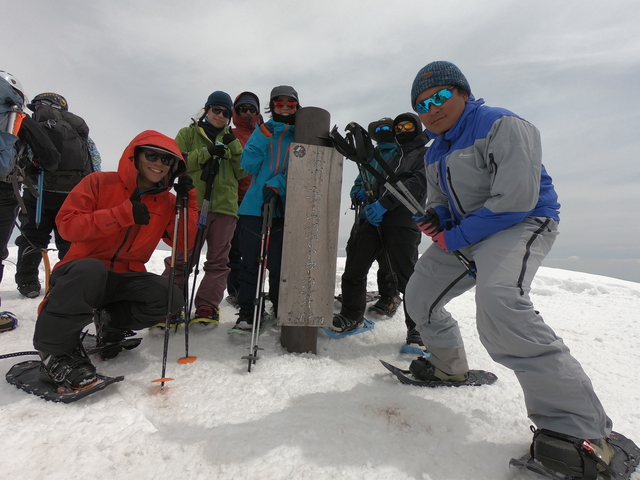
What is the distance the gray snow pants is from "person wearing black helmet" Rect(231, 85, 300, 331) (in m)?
2.01

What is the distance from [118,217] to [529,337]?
9.60 feet

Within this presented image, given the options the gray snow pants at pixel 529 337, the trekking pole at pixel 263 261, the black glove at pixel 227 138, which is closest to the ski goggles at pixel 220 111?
the black glove at pixel 227 138

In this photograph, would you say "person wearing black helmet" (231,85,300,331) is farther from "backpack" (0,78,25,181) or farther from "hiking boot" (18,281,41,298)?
"hiking boot" (18,281,41,298)

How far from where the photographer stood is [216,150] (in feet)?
13.2

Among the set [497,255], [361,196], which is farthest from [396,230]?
[497,255]

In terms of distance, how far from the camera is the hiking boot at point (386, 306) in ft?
15.8

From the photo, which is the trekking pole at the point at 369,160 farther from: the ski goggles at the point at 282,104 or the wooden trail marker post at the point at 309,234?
the ski goggles at the point at 282,104

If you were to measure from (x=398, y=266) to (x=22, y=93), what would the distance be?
4.67 meters

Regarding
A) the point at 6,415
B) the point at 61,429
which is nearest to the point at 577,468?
the point at 61,429

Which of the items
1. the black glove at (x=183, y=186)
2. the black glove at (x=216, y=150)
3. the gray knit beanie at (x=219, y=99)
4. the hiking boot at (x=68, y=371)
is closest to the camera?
the hiking boot at (x=68, y=371)

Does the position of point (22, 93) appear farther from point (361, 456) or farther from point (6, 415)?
point (361, 456)

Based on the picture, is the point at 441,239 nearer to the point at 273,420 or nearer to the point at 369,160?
the point at 369,160

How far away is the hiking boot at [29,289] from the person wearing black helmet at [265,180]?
3264 millimetres

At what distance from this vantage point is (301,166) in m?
3.35
